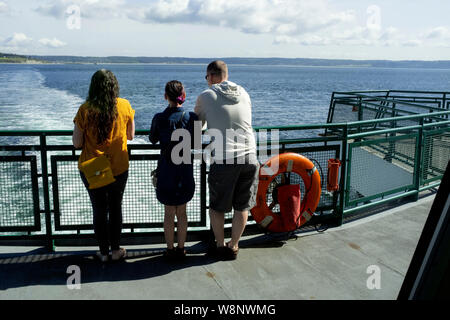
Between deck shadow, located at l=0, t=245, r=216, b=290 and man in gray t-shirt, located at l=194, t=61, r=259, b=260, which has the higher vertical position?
man in gray t-shirt, located at l=194, t=61, r=259, b=260

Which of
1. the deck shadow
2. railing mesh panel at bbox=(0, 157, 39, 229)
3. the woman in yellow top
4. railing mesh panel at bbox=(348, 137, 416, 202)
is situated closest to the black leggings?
the woman in yellow top

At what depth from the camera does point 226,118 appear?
3764mm

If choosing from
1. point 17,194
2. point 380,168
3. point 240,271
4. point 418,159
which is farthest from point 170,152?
point 418,159

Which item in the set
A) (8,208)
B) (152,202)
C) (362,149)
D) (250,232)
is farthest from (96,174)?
(362,149)

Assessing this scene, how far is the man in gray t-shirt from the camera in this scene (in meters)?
3.75

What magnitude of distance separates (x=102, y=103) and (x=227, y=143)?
1055 mm

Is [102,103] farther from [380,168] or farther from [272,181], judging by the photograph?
[380,168]

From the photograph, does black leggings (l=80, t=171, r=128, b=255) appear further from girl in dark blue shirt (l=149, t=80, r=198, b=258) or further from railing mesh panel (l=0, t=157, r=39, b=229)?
railing mesh panel (l=0, t=157, r=39, b=229)

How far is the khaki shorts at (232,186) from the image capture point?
3.87 m

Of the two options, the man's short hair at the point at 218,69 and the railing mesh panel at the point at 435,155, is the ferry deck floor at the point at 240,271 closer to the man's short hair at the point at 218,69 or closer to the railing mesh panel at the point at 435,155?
the man's short hair at the point at 218,69

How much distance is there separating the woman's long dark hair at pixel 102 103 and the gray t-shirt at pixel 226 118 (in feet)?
2.28

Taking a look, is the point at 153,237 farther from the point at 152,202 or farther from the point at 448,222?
the point at 448,222
